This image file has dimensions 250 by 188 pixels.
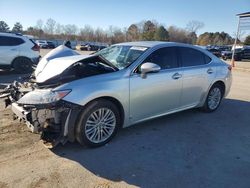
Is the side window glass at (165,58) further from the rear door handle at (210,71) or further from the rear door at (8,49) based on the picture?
the rear door at (8,49)

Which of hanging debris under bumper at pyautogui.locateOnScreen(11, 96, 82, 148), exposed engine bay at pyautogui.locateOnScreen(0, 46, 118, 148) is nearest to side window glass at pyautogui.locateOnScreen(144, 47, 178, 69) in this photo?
exposed engine bay at pyautogui.locateOnScreen(0, 46, 118, 148)

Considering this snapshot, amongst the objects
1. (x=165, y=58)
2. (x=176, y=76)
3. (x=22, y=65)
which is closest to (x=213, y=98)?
(x=176, y=76)

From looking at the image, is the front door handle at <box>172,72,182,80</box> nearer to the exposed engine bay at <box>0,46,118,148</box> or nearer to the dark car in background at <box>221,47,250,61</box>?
the exposed engine bay at <box>0,46,118,148</box>

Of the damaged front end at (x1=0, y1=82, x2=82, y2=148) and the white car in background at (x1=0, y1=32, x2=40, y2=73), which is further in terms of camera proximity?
the white car in background at (x1=0, y1=32, x2=40, y2=73)

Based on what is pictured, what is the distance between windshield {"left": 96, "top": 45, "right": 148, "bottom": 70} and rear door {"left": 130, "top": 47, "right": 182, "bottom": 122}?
0.23m

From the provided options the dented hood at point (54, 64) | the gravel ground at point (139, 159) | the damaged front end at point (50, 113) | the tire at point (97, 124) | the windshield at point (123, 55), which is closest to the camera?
the gravel ground at point (139, 159)

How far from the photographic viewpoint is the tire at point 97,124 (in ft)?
13.8

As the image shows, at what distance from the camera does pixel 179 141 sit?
488 centimetres

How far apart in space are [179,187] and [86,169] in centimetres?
123

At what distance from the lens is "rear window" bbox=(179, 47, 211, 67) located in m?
5.80

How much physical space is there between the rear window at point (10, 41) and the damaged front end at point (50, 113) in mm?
8506

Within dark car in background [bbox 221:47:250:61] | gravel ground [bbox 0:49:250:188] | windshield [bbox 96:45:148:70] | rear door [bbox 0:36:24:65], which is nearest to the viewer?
gravel ground [bbox 0:49:250:188]

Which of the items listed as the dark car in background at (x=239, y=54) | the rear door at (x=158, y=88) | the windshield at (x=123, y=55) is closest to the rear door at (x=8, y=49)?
the windshield at (x=123, y=55)

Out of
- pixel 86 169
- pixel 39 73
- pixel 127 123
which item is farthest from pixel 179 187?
pixel 39 73
